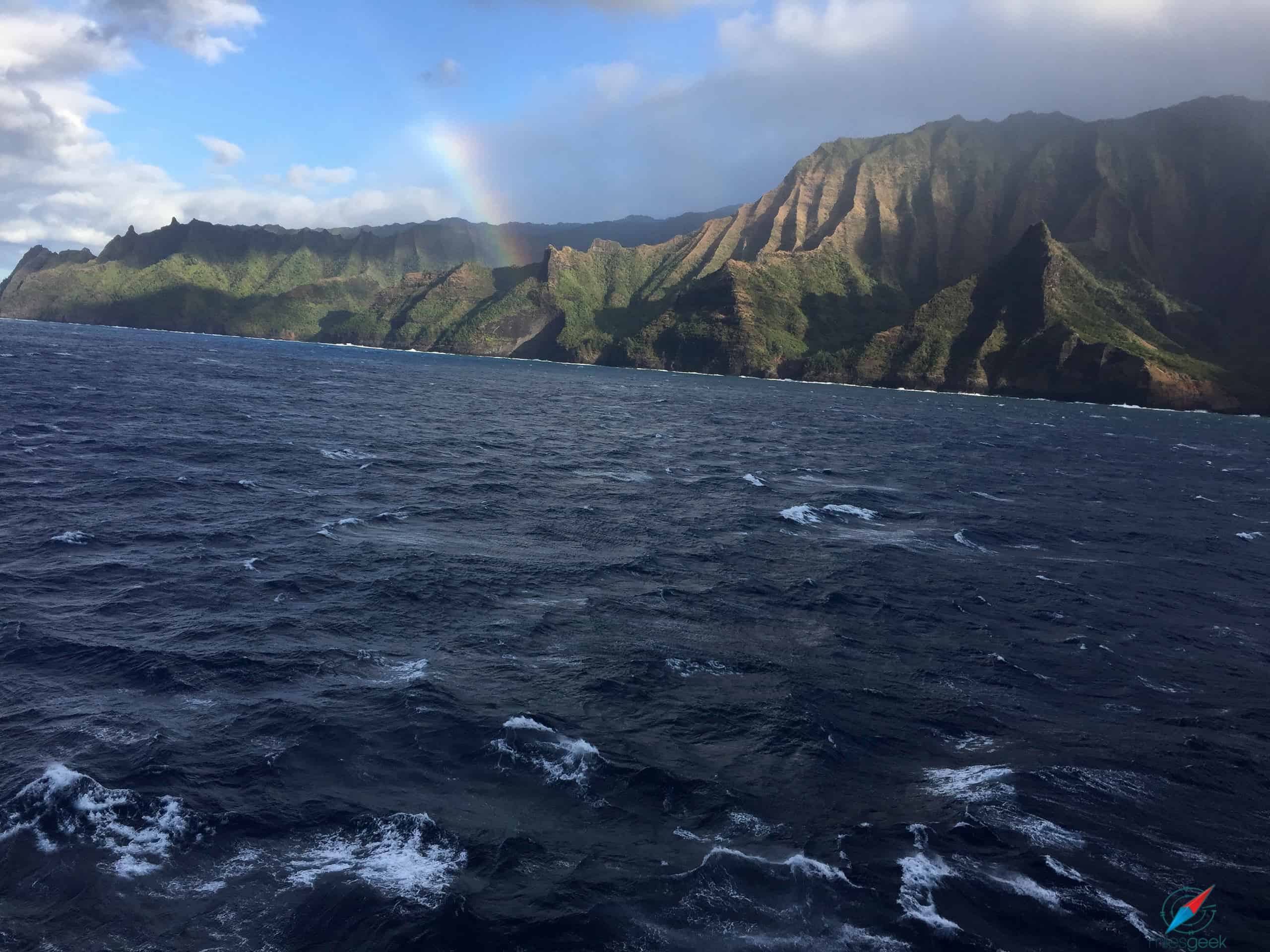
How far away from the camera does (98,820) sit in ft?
68.9

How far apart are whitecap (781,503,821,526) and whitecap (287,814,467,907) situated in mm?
41772

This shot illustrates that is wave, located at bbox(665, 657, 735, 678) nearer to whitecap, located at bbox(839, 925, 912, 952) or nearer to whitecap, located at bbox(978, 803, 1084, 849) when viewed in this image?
whitecap, located at bbox(978, 803, 1084, 849)

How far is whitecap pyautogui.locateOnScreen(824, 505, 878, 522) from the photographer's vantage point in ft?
204

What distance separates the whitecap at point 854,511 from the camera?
6225cm

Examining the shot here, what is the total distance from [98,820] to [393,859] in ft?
27.0

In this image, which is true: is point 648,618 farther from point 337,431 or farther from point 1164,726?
point 337,431

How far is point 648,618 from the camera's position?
37.6m

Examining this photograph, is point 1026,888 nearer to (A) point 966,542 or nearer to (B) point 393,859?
(B) point 393,859

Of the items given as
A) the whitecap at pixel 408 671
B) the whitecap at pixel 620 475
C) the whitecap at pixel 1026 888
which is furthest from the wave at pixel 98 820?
the whitecap at pixel 620 475

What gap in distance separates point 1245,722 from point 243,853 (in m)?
36.0

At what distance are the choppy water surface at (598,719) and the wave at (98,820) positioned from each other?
93 millimetres

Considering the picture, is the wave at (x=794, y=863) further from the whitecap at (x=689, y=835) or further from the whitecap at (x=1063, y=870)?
the whitecap at (x=1063, y=870)

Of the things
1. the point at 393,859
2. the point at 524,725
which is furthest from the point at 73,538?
the point at 393,859

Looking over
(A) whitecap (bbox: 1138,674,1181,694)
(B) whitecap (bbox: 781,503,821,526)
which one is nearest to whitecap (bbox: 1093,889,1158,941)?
(A) whitecap (bbox: 1138,674,1181,694)
